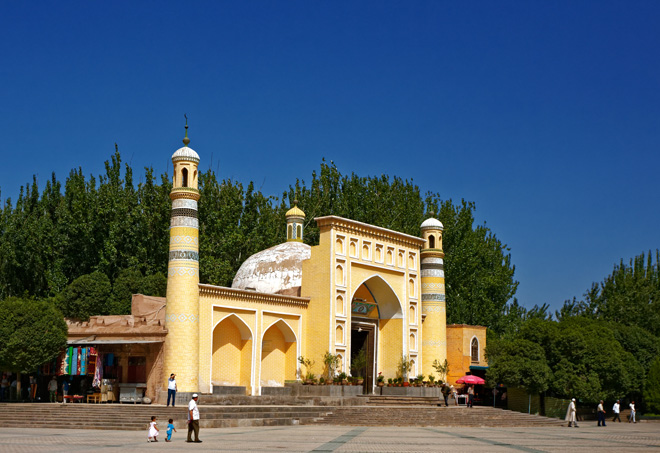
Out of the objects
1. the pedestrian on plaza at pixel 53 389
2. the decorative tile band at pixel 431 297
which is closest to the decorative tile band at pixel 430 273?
the decorative tile band at pixel 431 297

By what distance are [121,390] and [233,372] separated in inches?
162

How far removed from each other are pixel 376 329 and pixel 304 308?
13.9 ft

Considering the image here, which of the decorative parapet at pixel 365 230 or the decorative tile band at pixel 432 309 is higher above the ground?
the decorative parapet at pixel 365 230

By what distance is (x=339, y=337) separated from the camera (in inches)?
1119

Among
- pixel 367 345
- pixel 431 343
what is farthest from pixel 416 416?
pixel 431 343

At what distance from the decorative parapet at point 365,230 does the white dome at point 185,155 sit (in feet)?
17.2

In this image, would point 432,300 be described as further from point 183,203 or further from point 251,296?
point 183,203

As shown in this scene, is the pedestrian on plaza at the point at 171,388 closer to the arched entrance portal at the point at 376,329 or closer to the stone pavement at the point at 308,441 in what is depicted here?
the stone pavement at the point at 308,441

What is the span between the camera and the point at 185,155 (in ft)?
82.8

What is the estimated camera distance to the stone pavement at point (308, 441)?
48.3 feet

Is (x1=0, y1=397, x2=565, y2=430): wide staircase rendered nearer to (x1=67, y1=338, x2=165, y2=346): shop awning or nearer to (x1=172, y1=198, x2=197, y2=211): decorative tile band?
(x1=67, y1=338, x2=165, y2=346): shop awning

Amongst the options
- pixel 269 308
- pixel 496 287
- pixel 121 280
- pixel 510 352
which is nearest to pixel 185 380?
pixel 269 308

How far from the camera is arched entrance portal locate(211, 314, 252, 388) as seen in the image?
86.7ft

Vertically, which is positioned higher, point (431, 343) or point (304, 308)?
point (304, 308)
